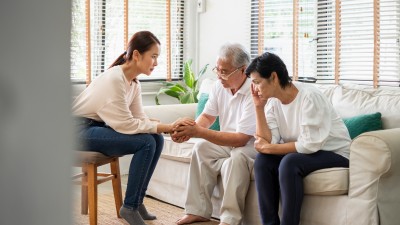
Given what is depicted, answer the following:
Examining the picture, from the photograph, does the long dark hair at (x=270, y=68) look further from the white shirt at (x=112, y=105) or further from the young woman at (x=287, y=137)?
the white shirt at (x=112, y=105)

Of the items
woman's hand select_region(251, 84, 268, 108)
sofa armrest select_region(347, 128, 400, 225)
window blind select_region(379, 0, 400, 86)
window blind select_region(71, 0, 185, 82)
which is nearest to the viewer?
sofa armrest select_region(347, 128, 400, 225)

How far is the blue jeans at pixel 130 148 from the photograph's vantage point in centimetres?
342

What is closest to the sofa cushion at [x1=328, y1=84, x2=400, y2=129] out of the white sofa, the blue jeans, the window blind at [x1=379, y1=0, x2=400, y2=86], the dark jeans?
the white sofa

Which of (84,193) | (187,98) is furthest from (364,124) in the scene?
(187,98)

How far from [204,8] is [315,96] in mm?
2810

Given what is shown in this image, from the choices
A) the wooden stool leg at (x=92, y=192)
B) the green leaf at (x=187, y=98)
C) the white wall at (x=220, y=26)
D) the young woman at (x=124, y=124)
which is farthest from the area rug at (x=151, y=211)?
the white wall at (x=220, y=26)

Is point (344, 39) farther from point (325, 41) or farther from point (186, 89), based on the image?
point (186, 89)

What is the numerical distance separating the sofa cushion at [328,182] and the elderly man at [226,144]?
46 cm

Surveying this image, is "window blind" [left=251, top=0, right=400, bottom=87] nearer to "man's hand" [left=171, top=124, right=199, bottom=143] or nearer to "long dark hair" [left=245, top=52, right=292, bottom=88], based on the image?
"long dark hair" [left=245, top=52, right=292, bottom=88]

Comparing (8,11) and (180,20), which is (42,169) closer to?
(8,11)

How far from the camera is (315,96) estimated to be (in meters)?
3.12

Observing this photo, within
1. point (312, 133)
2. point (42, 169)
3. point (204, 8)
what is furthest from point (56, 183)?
point (204, 8)

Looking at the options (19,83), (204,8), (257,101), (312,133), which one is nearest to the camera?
(19,83)

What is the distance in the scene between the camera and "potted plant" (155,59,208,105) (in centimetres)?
543
